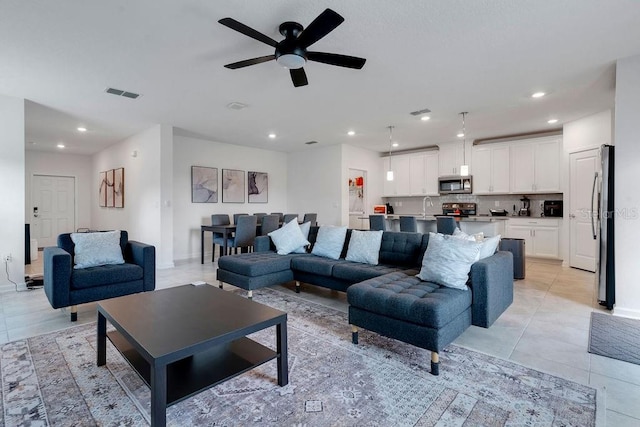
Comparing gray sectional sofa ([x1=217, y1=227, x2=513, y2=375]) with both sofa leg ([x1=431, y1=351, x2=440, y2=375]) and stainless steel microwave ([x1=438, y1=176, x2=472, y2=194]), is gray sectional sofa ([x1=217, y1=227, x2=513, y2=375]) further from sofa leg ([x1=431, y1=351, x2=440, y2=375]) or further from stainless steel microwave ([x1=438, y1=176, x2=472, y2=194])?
stainless steel microwave ([x1=438, y1=176, x2=472, y2=194])

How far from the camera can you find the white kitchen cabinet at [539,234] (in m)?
5.98

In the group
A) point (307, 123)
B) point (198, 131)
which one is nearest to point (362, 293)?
point (307, 123)

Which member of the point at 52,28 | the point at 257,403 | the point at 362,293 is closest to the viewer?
the point at 257,403

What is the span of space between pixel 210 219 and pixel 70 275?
4016 millimetres

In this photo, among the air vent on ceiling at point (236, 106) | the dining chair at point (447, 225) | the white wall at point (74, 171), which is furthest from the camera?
the white wall at point (74, 171)

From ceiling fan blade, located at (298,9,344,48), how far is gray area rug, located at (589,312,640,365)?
3.07 meters

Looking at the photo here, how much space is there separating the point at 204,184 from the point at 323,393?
5.79 m

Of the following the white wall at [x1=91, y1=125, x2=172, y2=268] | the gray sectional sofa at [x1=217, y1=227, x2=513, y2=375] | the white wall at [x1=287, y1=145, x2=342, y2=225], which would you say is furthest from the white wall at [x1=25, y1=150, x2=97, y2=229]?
the gray sectional sofa at [x1=217, y1=227, x2=513, y2=375]

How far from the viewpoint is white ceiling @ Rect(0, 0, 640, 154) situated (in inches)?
92.6

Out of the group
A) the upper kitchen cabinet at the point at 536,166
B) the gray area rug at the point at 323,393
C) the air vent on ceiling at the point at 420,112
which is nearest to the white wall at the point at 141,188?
the gray area rug at the point at 323,393

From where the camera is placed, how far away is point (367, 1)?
2.24 m

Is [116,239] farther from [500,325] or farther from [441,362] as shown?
[500,325]

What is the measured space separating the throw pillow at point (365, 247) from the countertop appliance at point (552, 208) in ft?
15.2

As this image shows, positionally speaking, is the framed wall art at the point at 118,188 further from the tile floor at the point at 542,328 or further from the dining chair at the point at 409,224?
the dining chair at the point at 409,224
